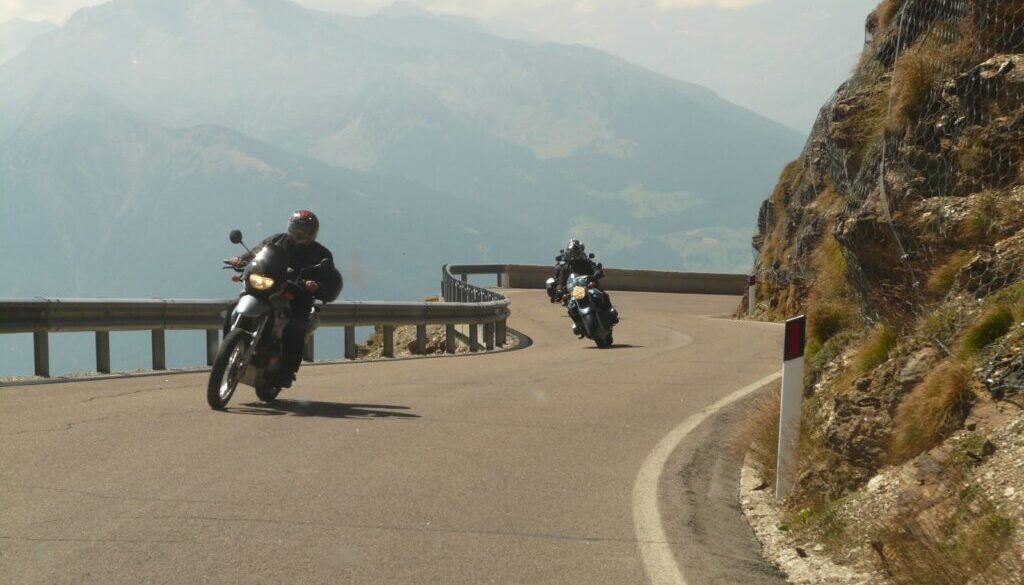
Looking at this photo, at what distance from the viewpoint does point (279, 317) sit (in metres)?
12.3

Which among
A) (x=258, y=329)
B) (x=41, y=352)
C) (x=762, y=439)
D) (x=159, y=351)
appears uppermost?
(x=258, y=329)

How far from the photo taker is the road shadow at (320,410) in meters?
11.8

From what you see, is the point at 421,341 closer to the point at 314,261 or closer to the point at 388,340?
the point at 388,340

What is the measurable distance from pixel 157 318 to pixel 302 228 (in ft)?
19.5

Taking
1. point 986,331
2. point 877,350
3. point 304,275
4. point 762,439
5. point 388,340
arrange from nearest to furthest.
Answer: point 986,331 < point 877,350 < point 762,439 < point 304,275 < point 388,340

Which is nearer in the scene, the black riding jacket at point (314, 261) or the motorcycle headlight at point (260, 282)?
the motorcycle headlight at point (260, 282)

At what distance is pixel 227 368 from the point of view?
11.8 metres

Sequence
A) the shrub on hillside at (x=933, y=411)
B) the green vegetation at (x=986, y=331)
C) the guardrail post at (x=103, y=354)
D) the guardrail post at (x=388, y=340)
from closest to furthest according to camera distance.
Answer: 1. the shrub on hillside at (x=933, y=411)
2. the green vegetation at (x=986, y=331)
3. the guardrail post at (x=103, y=354)
4. the guardrail post at (x=388, y=340)

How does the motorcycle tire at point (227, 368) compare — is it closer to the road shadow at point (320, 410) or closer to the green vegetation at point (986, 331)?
the road shadow at point (320, 410)

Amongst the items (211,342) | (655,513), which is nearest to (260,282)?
(655,513)

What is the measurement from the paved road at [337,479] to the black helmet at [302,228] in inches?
59.3

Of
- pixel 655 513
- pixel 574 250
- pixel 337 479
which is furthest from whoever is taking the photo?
pixel 574 250

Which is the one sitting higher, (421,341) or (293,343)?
(293,343)

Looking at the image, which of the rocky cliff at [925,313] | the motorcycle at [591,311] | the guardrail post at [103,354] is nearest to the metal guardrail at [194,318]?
the guardrail post at [103,354]
